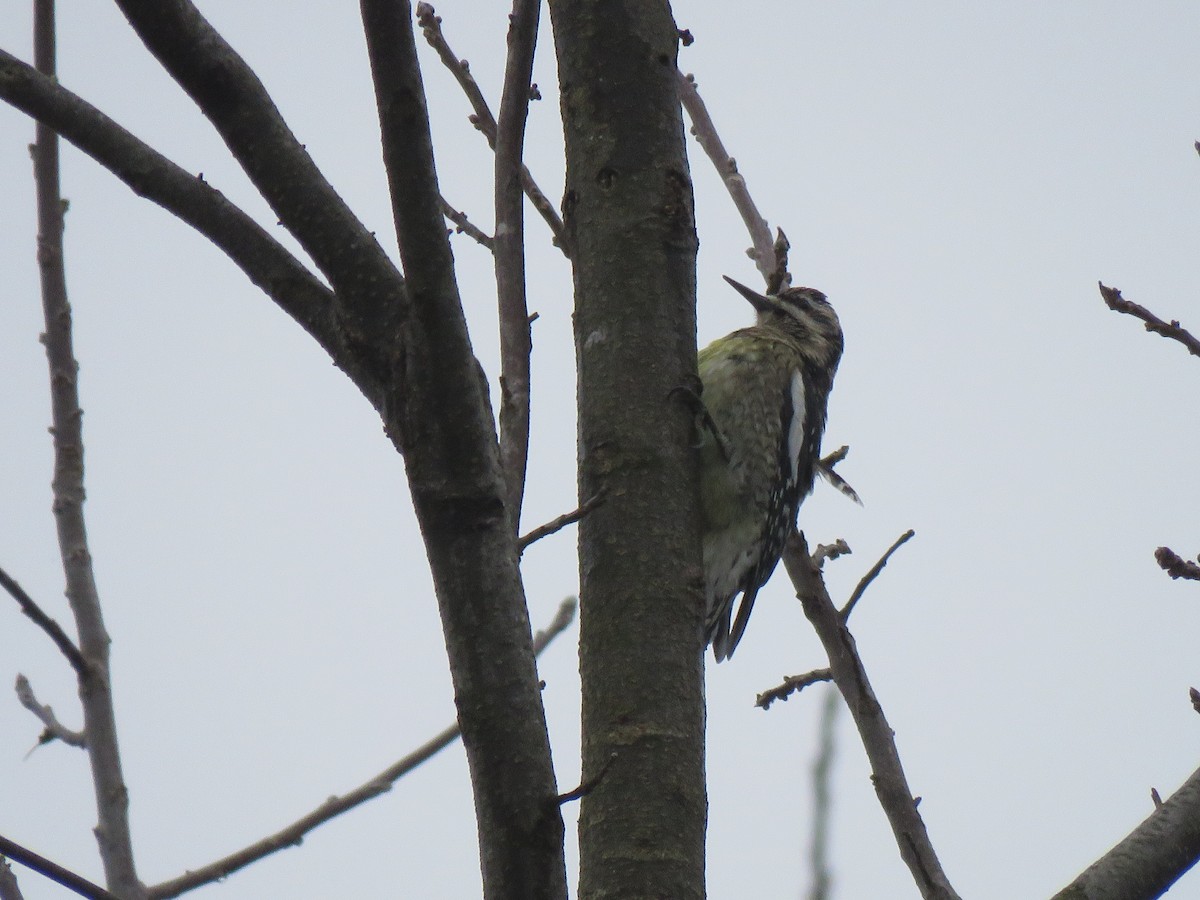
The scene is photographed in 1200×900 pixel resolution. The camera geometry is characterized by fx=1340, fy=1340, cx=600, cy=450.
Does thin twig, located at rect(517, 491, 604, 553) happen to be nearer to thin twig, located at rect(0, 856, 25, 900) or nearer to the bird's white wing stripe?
thin twig, located at rect(0, 856, 25, 900)

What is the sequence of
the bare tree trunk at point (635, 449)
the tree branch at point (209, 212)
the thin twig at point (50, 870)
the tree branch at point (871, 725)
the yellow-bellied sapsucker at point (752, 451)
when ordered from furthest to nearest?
1. the yellow-bellied sapsucker at point (752, 451)
2. the tree branch at point (871, 725)
3. the bare tree trunk at point (635, 449)
4. the tree branch at point (209, 212)
5. the thin twig at point (50, 870)

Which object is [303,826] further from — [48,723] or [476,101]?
[476,101]

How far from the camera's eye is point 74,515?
248 cm

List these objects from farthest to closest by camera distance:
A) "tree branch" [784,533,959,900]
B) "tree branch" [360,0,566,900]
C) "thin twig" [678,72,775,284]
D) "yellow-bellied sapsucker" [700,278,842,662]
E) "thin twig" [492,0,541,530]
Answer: "yellow-bellied sapsucker" [700,278,842,662]
"thin twig" [678,72,775,284]
"tree branch" [784,533,959,900]
"thin twig" [492,0,541,530]
"tree branch" [360,0,566,900]

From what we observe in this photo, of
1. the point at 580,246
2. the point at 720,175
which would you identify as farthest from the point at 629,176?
the point at 720,175

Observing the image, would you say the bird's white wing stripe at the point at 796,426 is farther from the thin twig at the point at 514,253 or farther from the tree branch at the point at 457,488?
the tree branch at the point at 457,488

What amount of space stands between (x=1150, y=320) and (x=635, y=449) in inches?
51.0

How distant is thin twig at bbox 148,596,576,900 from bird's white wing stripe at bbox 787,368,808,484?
8.23ft

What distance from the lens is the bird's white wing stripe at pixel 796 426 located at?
15.7 ft

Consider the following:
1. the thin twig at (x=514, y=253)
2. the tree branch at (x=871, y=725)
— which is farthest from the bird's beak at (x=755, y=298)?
the thin twig at (x=514, y=253)

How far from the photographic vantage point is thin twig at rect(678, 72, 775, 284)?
359cm

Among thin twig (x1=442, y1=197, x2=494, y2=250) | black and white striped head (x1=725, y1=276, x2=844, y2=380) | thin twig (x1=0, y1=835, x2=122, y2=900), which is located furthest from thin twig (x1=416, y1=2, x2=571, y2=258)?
black and white striped head (x1=725, y1=276, x2=844, y2=380)

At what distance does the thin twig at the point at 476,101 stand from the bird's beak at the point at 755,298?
9.09ft

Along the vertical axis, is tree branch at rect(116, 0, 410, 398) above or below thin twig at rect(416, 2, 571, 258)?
below
